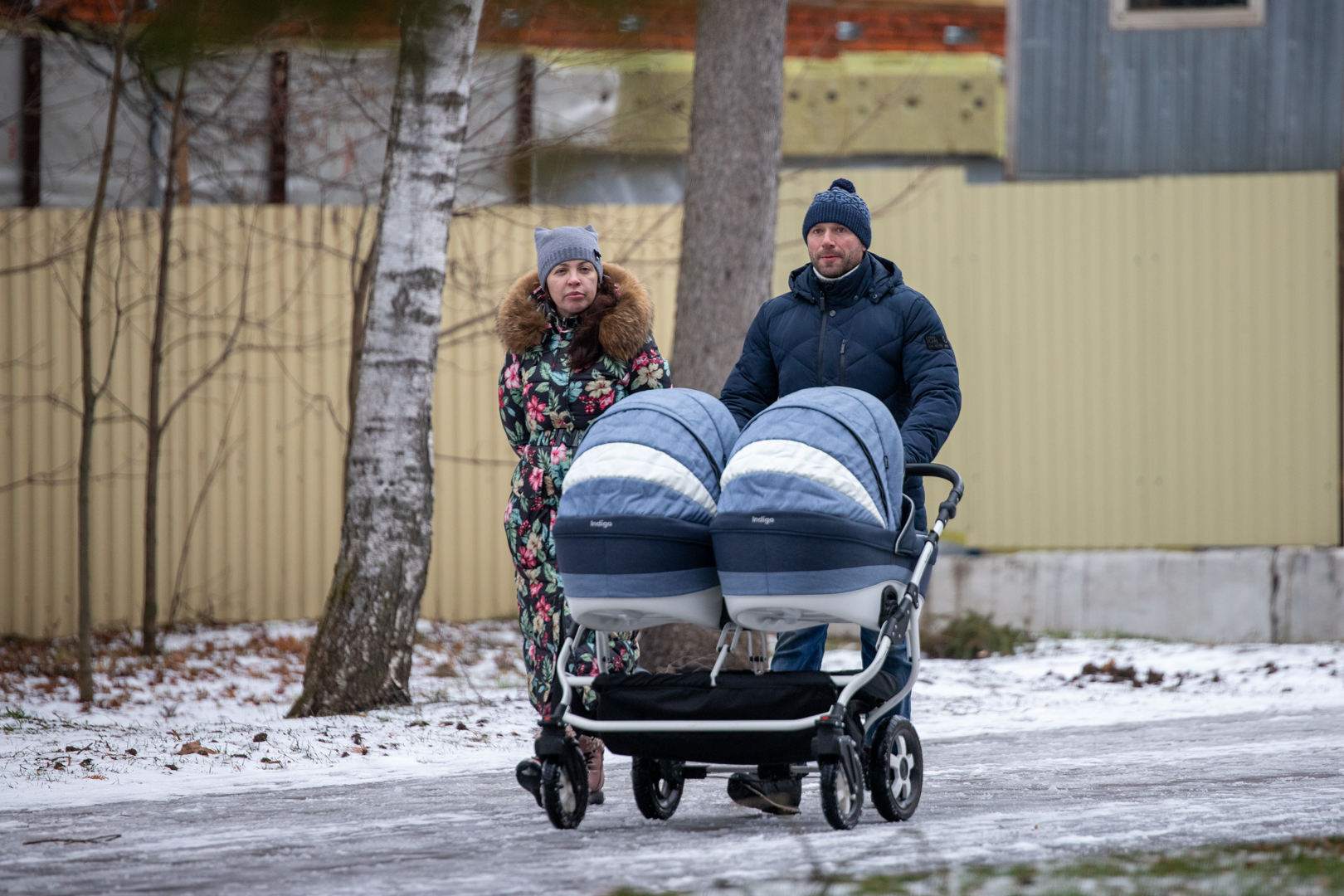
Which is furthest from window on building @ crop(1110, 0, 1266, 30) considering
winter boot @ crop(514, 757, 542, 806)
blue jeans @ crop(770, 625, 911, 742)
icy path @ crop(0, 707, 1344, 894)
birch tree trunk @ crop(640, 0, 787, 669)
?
winter boot @ crop(514, 757, 542, 806)

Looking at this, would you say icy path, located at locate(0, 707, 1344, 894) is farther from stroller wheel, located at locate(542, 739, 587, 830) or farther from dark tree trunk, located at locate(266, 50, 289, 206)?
dark tree trunk, located at locate(266, 50, 289, 206)

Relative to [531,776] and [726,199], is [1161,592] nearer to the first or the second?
[726,199]

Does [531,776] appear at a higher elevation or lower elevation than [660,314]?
lower

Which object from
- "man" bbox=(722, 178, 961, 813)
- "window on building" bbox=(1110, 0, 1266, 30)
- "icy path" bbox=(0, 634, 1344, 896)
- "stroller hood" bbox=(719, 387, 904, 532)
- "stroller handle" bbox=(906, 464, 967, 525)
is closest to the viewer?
"icy path" bbox=(0, 634, 1344, 896)

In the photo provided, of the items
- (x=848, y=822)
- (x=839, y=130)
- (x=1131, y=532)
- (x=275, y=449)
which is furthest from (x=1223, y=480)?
(x=848, y=822)

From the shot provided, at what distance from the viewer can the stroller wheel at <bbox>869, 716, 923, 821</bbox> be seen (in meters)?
4.39

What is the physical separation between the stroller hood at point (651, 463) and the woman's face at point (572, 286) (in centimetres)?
76

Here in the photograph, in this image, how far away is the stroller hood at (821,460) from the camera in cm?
415

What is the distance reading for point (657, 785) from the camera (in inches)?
183

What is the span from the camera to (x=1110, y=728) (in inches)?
271

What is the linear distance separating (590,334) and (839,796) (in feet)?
6.07

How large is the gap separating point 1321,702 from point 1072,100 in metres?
5.47

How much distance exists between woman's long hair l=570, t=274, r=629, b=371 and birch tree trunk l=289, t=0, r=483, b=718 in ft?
7.36

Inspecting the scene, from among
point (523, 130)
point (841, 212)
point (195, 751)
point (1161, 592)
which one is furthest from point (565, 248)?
point (1161, 592)
